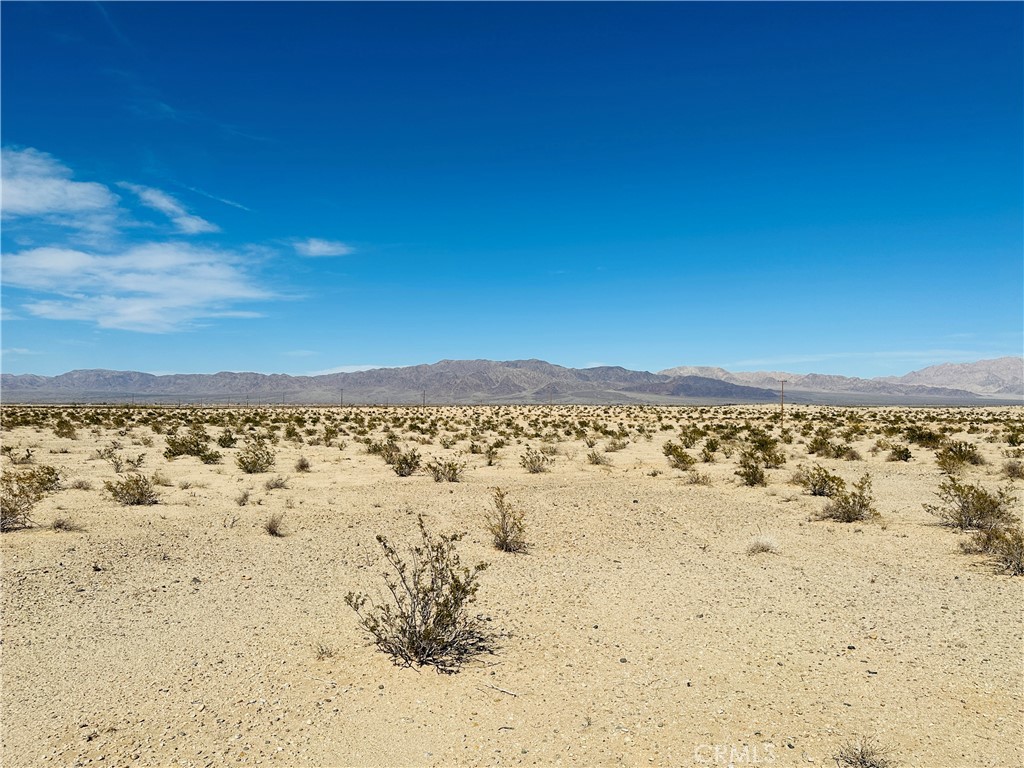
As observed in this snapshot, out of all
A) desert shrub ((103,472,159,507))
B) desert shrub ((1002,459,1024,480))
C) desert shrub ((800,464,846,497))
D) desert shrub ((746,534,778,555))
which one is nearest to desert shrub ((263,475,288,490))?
desert shrub ((103,472,159,507))

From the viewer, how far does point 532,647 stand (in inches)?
262

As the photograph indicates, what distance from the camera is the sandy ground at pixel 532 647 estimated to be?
486cm

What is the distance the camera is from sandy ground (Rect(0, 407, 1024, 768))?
15.9 ft

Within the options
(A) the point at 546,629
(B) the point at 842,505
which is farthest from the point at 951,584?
(A) the point at 546,629

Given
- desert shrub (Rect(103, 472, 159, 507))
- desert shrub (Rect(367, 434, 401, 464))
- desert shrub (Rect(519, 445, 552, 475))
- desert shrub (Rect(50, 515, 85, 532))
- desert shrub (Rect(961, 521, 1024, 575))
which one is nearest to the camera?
desert shrub (Rect(961, 521, 1024, 575))

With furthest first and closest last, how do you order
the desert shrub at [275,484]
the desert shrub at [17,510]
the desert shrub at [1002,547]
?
1. the desert shrub at [275,484]
2. the desert shrub at [17,510]
3. the desert shrub at [1002,547]

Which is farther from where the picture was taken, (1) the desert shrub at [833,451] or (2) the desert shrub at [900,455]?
(1) the desert shrub at [833,451]

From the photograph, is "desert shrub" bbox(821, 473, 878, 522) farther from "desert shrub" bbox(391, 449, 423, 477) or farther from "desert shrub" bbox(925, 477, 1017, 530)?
"desert shrub" bbox(391, 449, 423, 477)

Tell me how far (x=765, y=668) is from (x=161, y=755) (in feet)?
17.9

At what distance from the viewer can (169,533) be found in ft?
36.4

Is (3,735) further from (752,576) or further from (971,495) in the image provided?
(971,495)

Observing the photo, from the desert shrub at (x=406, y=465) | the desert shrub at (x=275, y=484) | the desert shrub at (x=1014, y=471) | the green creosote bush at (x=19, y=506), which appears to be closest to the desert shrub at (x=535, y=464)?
the desert shrub at (x=406, y=465)

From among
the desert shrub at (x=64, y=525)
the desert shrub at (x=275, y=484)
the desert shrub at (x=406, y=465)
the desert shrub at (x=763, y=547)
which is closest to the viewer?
the desert shrub at (x=763, y=547)

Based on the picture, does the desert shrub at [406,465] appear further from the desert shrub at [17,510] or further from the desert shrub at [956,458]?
the desert shrub at [956,458]
